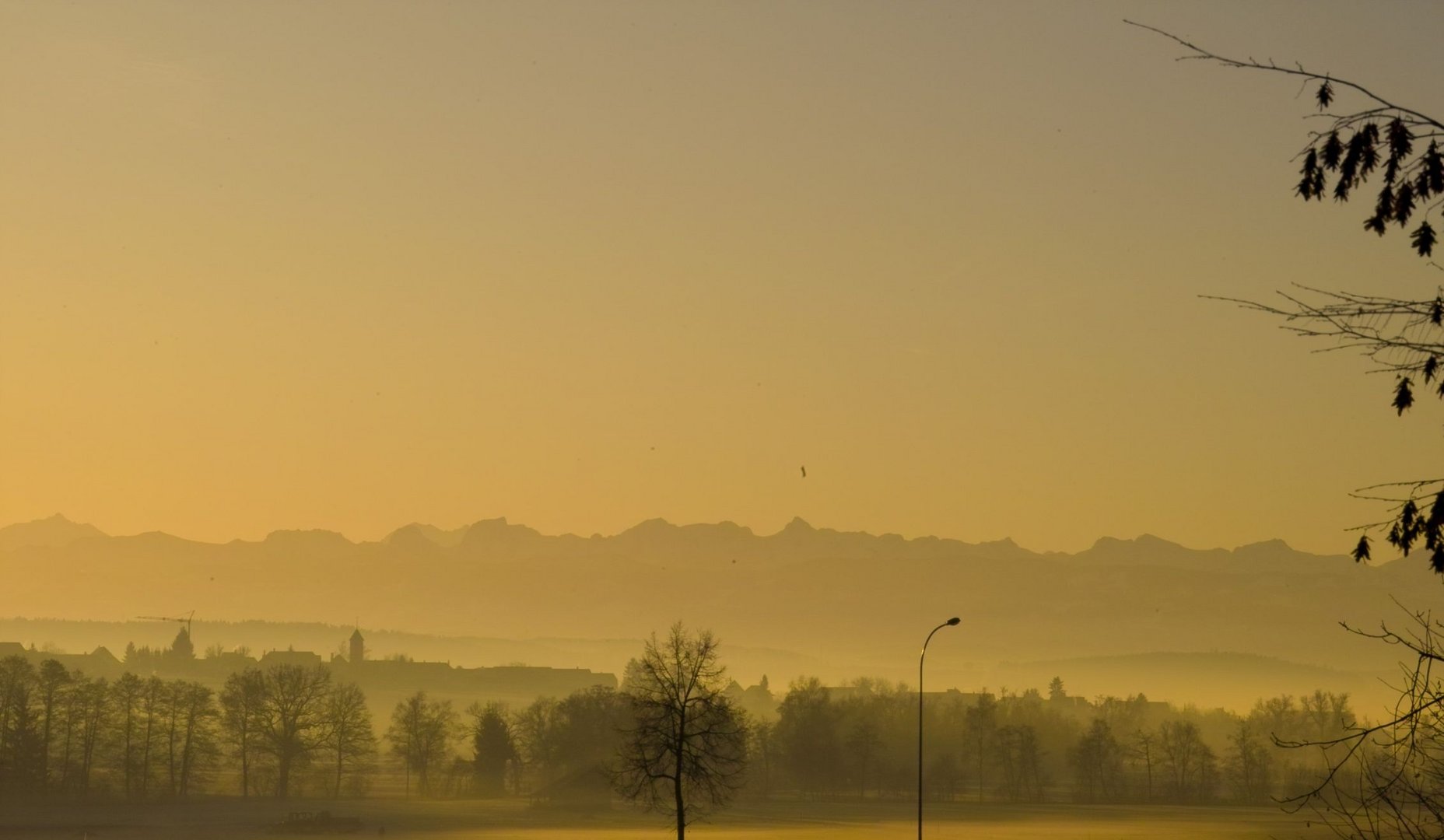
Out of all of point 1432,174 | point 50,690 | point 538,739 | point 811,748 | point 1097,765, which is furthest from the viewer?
point 1097,765

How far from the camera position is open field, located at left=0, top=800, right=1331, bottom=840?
116m

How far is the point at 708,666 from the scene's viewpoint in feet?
236

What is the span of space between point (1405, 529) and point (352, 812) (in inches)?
5445

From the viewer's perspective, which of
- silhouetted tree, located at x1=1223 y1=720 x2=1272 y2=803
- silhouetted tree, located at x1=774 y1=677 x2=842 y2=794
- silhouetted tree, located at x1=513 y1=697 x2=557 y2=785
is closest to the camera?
silhouetted tree, located at x1=513 y1=697 x2=557 y2=785

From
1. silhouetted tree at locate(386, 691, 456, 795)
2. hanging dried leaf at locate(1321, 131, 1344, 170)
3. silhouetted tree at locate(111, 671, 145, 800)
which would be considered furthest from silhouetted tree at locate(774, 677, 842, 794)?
hanging dried leaf at locate(1321, 131, 1344, 170)

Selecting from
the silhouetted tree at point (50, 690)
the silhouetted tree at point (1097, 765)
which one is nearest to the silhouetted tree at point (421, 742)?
the silhouetted tree at point (50, 690)

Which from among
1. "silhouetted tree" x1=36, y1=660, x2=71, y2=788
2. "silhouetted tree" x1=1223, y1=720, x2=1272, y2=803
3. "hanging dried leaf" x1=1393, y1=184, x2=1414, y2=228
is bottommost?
"silhouetted tree" x1=1223, y1=720, x2=1272, y2=803

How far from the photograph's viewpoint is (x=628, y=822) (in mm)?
128625

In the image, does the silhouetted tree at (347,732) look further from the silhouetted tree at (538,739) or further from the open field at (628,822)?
the silhouetted tree at (538,739)

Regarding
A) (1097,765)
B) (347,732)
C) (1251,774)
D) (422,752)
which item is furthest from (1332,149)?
(1251,774)

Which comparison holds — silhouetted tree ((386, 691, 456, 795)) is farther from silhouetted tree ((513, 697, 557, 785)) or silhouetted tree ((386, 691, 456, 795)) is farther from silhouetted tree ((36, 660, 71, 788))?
silhouetted tree ((36, 660, 71, 788))

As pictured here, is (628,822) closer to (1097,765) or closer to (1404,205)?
(1097,765)

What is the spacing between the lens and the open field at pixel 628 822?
116 meters

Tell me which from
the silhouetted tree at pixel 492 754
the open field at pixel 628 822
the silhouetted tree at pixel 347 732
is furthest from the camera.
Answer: the silhouetted tree at pixel 347 732
